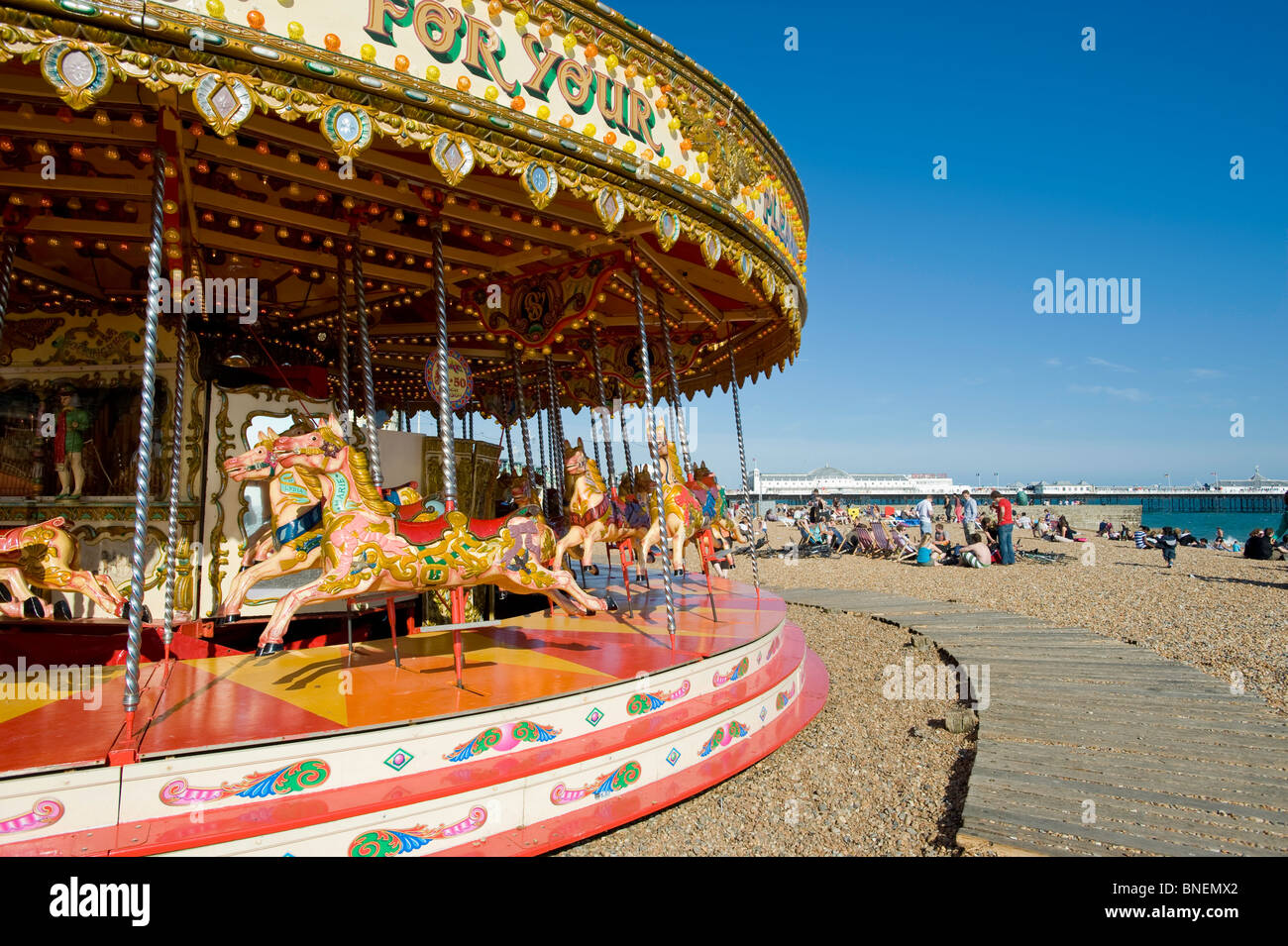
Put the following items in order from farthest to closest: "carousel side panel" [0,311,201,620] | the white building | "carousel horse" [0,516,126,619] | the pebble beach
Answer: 1. the white building
2. "carousel side panel" [0,311,201,620]
3. "carousel horse" [0,516,126,619]
4. the pebble beach

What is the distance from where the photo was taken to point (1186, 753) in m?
4.87

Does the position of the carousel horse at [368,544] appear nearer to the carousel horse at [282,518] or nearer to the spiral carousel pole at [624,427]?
the carousel horse at [282,518]

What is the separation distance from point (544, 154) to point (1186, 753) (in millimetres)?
6207

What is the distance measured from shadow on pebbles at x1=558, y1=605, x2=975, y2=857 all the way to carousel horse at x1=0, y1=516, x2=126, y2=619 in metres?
4.27

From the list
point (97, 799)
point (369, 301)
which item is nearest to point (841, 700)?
point (97, 799)

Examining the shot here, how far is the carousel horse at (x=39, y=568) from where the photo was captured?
16.6 ft

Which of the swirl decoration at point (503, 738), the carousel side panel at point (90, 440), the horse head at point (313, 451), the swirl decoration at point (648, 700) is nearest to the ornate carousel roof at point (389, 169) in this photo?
the carousel side panel at point (90, 440)

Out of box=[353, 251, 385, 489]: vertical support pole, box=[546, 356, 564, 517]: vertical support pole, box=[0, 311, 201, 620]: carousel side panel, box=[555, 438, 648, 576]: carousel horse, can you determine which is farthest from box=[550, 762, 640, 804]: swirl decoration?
box=[546, 356, 564, 517]: vertical support pole

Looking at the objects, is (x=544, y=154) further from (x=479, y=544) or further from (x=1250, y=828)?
(x=1250, y=828)

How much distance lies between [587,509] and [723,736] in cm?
332

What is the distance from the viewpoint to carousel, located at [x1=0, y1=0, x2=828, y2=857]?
318cm

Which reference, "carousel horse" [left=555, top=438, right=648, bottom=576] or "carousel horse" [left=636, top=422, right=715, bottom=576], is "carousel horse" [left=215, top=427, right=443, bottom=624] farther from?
"carousel horse" [left=636, top=422, right=715, bottom=576]

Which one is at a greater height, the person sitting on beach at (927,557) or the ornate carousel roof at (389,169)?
the ornate carousel roof at (389,169)

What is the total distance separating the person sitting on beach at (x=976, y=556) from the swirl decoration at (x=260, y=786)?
18.5m
